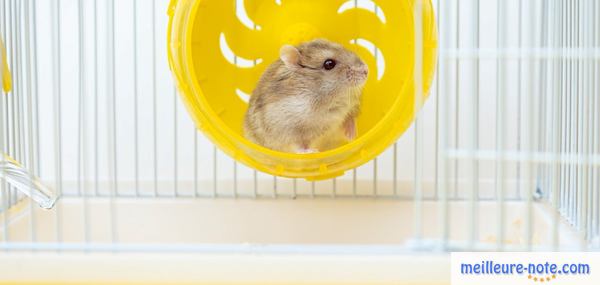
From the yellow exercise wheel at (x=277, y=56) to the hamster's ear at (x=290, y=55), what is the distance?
0.49ft

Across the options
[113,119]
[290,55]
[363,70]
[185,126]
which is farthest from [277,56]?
[113,119]

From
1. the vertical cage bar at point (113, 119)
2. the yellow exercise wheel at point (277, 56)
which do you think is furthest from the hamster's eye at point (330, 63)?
the vertical cage bar at point (113, 119)

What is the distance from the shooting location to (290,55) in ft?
6.71

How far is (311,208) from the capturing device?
89.4 inches

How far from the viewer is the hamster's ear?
6.66 ft

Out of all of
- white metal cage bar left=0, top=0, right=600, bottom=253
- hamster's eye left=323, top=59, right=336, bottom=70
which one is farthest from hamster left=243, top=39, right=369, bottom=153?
white metal cage bar left=0, top=0, right=600, bottom=253

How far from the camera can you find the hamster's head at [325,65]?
2.04m

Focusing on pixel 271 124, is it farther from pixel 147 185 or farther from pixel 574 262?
pixel 574 262

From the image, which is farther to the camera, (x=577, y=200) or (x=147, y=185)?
(x=147, y=185)

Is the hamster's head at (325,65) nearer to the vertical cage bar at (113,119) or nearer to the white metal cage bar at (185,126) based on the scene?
the white metal cage bar at (185,126)

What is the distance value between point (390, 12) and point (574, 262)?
3.39 feet

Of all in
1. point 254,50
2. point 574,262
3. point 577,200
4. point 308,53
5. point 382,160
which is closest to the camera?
point 574,262

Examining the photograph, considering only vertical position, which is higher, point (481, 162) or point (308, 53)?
point (308, 53)

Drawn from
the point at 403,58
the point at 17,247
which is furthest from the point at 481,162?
the point at 17,247
